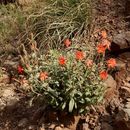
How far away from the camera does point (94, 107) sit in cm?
423

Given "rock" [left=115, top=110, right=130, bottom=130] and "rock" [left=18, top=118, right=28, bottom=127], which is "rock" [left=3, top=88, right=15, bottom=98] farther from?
"rock" [left=115, top=110, right=130, bottom=130]

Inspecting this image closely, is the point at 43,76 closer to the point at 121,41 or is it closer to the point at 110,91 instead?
the point at 110,91

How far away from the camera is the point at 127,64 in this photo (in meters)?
4.54

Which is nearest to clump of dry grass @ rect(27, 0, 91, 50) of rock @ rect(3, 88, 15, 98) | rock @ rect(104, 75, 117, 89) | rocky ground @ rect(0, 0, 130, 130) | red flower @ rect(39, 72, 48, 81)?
rocky ground @ rect(0, 0, 130, 130)

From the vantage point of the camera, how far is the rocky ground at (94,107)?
411 centimetres

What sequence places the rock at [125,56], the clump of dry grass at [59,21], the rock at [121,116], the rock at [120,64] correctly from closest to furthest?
the rock at [121,116] < the rock at [120,64] < the rock at [125,56] < the clump of dry grass at [59,21]

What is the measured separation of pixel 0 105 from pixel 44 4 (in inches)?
68.3

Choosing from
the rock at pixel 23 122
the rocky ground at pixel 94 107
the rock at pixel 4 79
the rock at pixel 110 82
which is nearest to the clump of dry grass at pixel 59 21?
the rocky ground at pixel 94 107

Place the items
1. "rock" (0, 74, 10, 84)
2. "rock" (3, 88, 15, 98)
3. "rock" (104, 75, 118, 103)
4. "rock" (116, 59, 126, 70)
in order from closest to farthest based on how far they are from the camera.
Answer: "rock" (104, 75, 118, 103), "rock" (116, 59, 126, 70), "rock" (3, 88, 15, 98), "rock" (0, 74, 10, 84)

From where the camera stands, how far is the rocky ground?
162 inches

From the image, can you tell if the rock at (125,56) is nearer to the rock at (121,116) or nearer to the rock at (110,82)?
the rock at (110,82)

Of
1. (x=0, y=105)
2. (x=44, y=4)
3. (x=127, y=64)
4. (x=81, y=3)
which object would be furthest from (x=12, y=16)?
(x=127, y=64)

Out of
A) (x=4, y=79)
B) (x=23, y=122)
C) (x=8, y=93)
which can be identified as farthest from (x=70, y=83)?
(x=4, y=79)

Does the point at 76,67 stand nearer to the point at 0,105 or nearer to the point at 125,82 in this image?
the point at 125,82
